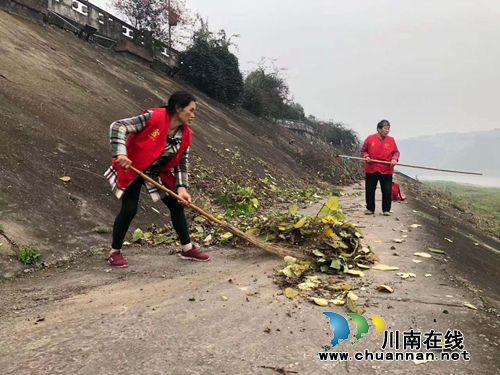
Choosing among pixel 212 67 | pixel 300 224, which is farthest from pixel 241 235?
pixel 212 67

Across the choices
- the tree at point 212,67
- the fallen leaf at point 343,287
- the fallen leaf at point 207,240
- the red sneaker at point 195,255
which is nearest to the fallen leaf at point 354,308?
the fallen leaf at point 343,287

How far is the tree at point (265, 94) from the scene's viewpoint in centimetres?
2345

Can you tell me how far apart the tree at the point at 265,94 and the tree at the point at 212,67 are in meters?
2.59

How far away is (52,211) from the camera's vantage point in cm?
436

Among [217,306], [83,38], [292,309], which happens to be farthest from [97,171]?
Answer: [83,38]

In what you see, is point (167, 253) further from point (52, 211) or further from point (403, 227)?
point (403, 227)

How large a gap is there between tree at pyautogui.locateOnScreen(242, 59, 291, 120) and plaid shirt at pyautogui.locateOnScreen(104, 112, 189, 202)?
64.2ft

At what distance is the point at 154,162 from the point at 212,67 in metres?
16.3

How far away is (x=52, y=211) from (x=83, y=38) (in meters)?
12.0

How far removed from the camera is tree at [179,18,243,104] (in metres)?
19.0

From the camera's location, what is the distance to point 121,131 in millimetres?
3516

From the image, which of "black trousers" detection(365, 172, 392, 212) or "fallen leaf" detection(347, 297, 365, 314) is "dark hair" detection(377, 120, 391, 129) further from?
Result: "fallen leaf" detection(347, 297, 365, 314)

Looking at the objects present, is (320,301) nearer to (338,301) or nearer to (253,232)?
(338,301)

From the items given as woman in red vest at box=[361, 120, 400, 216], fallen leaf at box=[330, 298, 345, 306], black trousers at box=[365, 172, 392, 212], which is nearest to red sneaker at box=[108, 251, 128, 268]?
fallen leaf at box=[330, 298, 345, 306]
